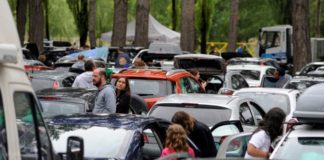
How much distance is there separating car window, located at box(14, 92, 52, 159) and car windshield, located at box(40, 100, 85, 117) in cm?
772

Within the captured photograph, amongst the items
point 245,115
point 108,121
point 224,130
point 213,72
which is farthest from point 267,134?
point 213,72

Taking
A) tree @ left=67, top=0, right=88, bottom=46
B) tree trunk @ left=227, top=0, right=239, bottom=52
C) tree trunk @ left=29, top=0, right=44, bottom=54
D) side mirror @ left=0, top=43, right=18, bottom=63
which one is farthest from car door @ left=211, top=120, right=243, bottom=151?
tree @ left=67, top=0, right=88, bottom=46

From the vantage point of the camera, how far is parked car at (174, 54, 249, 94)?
24.4m

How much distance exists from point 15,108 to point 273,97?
38.7ft

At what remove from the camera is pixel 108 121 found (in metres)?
10.1

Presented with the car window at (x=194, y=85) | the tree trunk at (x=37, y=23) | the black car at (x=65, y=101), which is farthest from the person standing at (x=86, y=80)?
the tree trunk at (x=37, y=23)

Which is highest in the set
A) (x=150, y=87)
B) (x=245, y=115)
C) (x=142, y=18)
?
A: (x=142, y=18)

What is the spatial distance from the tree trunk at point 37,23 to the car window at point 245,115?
25118 millimetres

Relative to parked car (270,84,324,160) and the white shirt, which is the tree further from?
parked car (270,84,324,160)

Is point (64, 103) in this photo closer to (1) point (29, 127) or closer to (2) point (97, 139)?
(2) point (97, 139)

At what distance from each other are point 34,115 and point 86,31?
2399 inches

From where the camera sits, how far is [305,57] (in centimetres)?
3247

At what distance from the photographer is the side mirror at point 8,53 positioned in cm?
509

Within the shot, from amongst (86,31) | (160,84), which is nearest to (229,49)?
(86,31)
